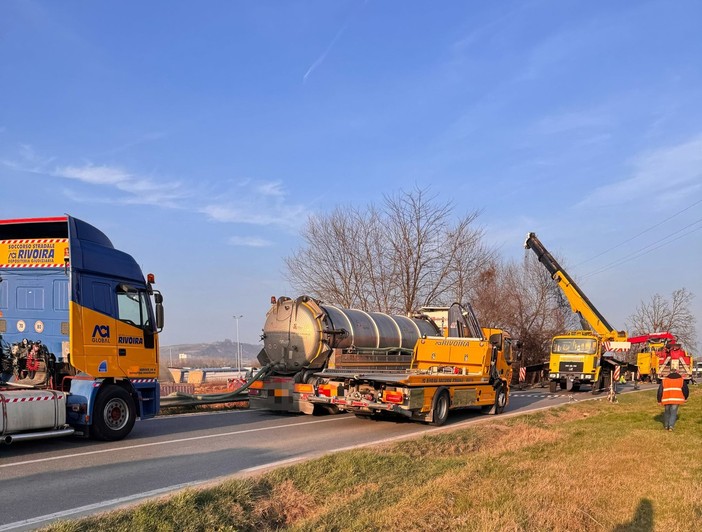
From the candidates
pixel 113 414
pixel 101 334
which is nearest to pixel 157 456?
pixel 113 414

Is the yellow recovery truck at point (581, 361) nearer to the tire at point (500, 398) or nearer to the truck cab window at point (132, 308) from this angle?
the tire at point (500, 398)

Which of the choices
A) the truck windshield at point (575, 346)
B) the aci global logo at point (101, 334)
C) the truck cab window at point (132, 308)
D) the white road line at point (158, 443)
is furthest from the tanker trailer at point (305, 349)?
the truck windshield at point (575, 346)

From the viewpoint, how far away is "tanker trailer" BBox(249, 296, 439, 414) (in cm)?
1565

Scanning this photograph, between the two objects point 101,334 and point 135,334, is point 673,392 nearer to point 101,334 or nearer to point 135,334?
point 135,334

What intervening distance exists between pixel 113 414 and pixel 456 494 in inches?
274

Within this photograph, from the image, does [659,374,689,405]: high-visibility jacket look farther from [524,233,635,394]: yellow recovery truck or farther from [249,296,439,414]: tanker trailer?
[524,233,635,394]: yellow recovery truck

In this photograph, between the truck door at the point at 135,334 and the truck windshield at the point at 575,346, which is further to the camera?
the truck windshield at the point at 575,346

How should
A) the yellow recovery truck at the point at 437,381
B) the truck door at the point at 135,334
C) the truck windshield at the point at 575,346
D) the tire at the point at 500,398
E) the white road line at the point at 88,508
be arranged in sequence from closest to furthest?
the white road line at the point at 88,508, the truck door at the point at 135,334, the yellow recovery truck at the point at 437,381, the tire at the point at 500,398, the truck windshield at the point at 575,346

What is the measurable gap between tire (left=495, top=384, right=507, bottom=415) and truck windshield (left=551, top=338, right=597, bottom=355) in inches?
466

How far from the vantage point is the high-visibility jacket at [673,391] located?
12930mm

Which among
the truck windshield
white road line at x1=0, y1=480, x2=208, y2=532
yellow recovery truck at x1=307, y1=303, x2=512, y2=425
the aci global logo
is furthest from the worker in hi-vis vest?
the truck windshield

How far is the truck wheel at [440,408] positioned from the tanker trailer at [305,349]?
8.80 feet

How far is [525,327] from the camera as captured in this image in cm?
3647

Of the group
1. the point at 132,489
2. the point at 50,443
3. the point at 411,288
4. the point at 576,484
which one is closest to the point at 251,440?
the point at 50,443
